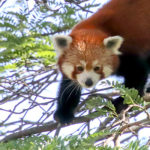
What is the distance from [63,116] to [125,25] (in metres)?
1.21

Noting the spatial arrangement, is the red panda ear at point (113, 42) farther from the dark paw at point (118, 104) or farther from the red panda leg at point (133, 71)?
the dark paw at point (118, 104)

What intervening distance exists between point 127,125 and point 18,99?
2.04 metres

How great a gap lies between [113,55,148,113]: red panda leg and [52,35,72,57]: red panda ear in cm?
64

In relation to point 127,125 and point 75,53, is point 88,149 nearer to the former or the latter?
point 127,125

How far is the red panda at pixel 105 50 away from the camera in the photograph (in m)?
3.55

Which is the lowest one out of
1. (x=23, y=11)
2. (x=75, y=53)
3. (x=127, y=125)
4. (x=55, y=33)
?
(x=127, y=125)

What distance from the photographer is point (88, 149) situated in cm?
166

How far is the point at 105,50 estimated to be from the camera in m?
3.67

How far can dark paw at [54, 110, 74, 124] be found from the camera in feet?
12.3

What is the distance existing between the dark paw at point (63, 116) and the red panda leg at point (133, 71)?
1.68 ft

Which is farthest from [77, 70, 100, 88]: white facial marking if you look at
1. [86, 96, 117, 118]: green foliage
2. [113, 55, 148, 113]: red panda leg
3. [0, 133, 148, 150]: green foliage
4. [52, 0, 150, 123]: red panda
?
[0, 133, 148, 150]: green foliage

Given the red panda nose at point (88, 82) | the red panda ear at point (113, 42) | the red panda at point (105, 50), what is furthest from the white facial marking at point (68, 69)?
the red panda ear at point (113, 42)

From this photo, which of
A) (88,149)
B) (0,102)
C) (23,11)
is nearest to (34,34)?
(23,11)

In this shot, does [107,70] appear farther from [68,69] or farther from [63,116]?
[63,116]
